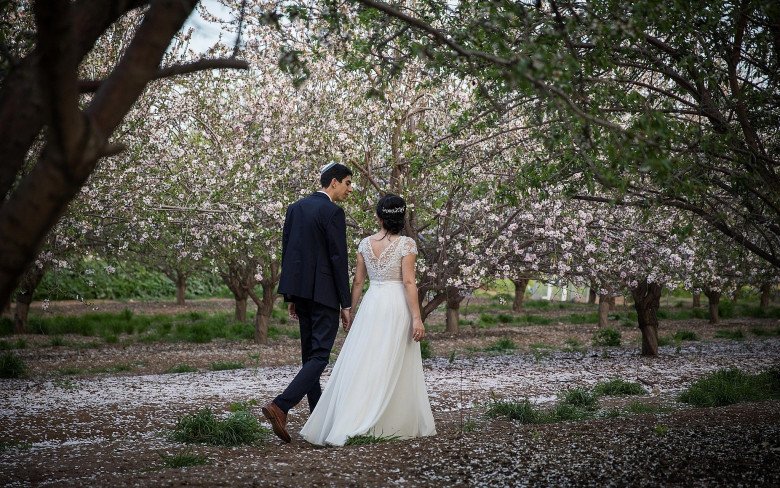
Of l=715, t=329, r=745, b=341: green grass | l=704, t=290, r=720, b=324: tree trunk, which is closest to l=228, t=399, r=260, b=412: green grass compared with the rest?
l=715, t=329, r=745, b=341: green grass

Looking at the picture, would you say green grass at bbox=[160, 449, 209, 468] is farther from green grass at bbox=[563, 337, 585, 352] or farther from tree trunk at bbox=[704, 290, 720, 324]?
tree trunk at bbox=[704, 290, 720, 324]

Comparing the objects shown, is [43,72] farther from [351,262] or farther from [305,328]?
[351,262]

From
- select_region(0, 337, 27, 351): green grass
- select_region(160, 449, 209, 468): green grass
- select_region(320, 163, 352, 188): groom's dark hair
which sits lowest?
select_region(0, 337, 27, 351): green grass

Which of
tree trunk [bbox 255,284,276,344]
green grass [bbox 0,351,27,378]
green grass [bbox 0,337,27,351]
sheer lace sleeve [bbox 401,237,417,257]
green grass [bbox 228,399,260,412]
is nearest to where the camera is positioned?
sheer lace sleeve [bbox 401,237,417,257]

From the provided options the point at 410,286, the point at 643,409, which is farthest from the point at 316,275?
the point at 643,409

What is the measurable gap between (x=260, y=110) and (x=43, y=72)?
11.4 m

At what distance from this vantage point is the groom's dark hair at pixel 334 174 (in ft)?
24.3

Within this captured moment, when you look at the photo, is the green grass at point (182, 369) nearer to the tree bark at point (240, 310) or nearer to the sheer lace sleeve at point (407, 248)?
the sheer lace sleeve at point (407, 248)

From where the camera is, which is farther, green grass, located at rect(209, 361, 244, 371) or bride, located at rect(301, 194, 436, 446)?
green grass, located at rect(209, 361, 244, 371)

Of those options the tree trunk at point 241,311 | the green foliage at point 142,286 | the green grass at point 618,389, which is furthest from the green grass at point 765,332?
the green foliage at point 142,286

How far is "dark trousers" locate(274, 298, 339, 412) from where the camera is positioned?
698 cm

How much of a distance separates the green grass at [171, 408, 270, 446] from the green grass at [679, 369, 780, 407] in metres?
4.73

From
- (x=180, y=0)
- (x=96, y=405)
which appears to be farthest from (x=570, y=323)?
(x=180, y=0)

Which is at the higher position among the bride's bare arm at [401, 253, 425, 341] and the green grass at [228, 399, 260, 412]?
the bride's bare arm at [401, 253, 425, 341]
